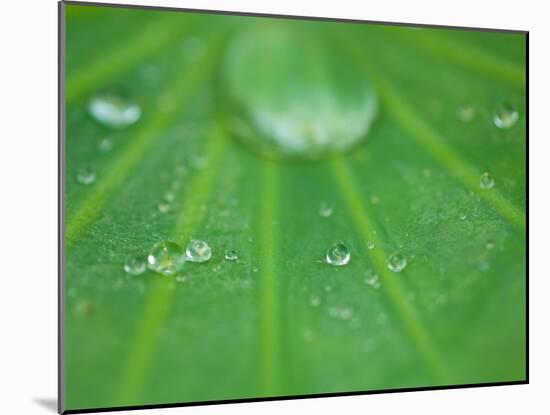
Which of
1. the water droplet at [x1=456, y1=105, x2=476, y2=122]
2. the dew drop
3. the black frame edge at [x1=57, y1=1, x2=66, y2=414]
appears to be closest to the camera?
the black frame edge at [x1=57, y1=1, x2=66, y2=414]

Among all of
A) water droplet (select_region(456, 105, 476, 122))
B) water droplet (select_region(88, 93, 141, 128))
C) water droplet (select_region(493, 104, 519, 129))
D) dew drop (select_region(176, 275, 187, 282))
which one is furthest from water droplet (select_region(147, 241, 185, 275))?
water droplet (select_region(493, 104, 519, 129))

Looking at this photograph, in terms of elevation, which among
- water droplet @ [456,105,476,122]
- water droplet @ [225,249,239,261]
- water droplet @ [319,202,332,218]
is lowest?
water droplet @ [225,249,239,261]

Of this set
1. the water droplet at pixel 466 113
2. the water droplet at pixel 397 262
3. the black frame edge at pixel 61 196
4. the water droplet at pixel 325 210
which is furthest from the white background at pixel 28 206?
the water droplet at pixel 466 113

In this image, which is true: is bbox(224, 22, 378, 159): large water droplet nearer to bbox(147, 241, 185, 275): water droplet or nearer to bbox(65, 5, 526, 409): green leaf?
bbox(65, 5, 526, 409): green leaf

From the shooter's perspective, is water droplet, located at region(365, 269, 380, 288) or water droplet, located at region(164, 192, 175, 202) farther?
water droplet, located at region(365, 269, 380, 288)

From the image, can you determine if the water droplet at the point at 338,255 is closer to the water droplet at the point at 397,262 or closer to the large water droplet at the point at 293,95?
the water droplet at the point at 397,262

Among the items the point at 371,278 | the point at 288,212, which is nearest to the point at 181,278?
the point at 288,212

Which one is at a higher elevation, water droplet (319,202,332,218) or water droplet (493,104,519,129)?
water droplet (493,104,519,129)
